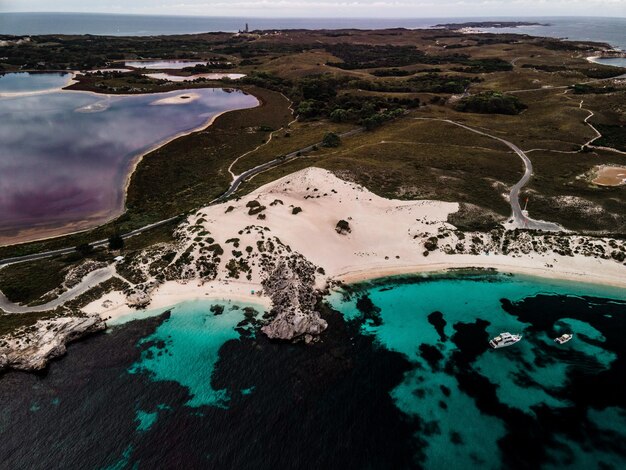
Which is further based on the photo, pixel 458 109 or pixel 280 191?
pixel 458 109

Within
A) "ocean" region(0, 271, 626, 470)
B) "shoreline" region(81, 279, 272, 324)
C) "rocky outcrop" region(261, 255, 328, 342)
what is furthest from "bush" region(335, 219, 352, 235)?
"shoreline" region(81, 279, 272, 324)

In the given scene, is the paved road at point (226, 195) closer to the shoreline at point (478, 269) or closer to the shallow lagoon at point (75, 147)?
the shallow lagoon at point (75, 147)

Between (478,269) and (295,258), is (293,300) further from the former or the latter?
(478,269)

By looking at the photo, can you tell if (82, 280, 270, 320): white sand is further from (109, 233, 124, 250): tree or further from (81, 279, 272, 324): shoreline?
(109, 233, 124, 250): tree

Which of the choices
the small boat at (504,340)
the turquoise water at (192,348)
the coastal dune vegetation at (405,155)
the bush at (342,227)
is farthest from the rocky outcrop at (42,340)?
the small boat at (504,340)

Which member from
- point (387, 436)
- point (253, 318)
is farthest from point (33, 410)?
point (387, 436)

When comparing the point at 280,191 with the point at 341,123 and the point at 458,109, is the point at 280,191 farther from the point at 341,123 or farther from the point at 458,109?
the point at 458,109

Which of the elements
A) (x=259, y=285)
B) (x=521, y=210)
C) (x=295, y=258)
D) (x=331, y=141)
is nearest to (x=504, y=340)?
(x=295, y=258)
